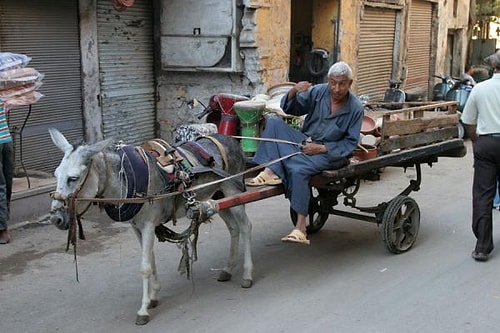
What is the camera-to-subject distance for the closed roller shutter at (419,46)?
16.2m

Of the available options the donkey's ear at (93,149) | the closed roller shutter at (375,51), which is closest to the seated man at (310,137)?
the donkey's ear at (93,149)

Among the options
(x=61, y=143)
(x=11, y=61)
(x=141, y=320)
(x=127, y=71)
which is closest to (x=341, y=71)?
(x=61, y=143)

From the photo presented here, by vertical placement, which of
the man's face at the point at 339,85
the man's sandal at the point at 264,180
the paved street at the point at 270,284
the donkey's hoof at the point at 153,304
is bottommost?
the paved street at the point at 270,284

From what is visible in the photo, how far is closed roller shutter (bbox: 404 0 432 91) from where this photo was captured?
16219 mm

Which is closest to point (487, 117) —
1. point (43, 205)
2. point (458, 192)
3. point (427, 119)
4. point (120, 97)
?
point (427, 119)

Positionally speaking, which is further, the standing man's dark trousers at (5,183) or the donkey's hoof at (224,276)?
the standing man's dark trousers at (5,183)

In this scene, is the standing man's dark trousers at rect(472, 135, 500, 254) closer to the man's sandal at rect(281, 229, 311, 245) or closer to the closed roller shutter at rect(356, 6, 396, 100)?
the man's sandal at rect(281, 229, 311, 245)

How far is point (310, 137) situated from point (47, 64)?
4.38m

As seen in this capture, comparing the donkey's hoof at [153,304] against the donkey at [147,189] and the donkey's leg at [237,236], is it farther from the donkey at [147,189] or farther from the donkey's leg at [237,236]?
the donkey's leg at [237,236]

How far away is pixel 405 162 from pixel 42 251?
378 cm

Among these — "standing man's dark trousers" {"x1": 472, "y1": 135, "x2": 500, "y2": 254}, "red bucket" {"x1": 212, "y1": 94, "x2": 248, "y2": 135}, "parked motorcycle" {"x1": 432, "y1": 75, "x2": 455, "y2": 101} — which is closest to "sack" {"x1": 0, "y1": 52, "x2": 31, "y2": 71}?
"red bucket" {"x1": 212, "y1": 94, "x2": 248, "y2": 135}

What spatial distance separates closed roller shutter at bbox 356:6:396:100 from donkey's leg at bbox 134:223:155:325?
366 inches

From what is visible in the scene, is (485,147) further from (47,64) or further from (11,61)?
(47,64)

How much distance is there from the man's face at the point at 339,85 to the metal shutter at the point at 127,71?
15.7 feet
